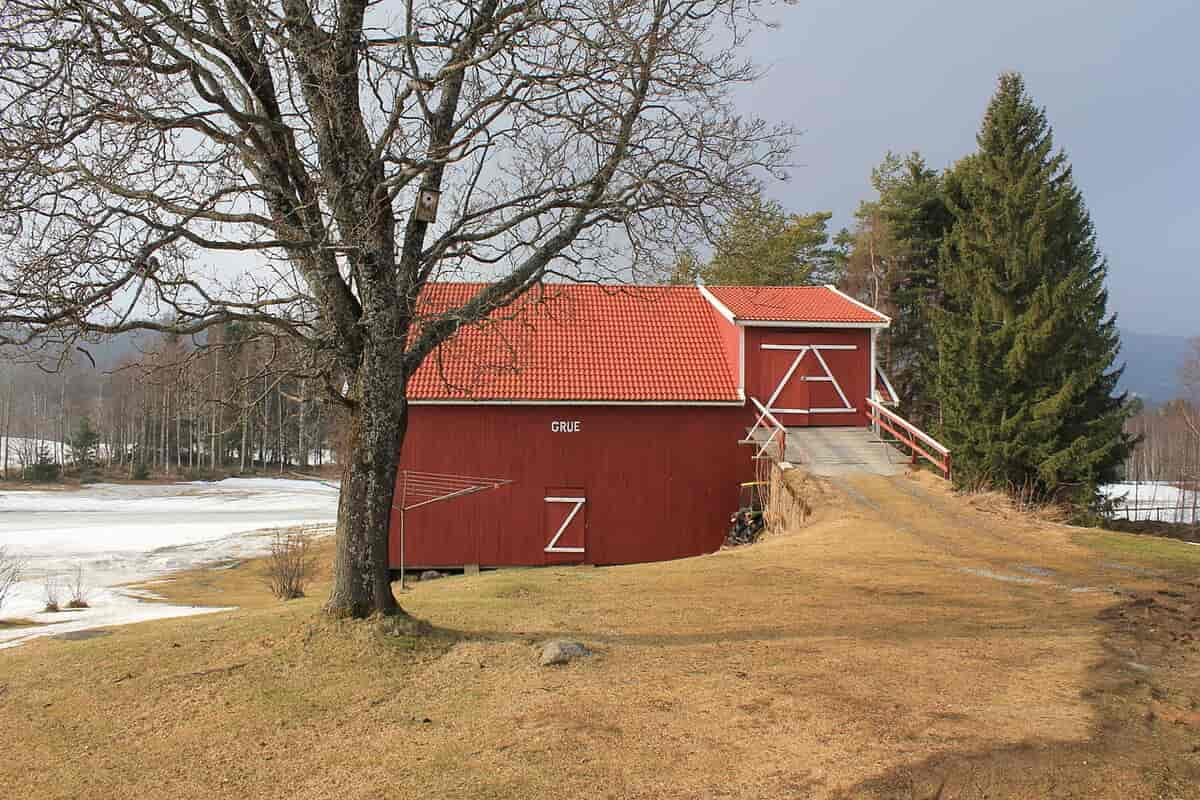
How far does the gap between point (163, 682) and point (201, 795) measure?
215 centimetres

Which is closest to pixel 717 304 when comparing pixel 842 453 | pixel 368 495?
pixel 842 453

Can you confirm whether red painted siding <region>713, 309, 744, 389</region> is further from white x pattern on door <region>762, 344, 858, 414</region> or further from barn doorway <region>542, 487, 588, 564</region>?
barn doorway <region>542, 487, 588, 564</region>

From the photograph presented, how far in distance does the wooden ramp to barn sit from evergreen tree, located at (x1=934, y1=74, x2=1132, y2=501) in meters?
5.09

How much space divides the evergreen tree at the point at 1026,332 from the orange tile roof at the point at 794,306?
5.59 metres

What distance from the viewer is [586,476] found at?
18.9 m

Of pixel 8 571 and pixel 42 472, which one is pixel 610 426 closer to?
pixel 8 571

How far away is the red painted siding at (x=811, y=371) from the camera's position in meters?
19.8

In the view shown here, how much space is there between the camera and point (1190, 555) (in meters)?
11.5


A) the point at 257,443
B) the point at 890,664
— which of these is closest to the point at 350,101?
the point at 890,664

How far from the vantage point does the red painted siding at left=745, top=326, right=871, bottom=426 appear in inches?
779

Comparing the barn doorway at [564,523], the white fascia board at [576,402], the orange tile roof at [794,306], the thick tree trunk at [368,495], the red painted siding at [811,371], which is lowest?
the barn doorway at [564,523]

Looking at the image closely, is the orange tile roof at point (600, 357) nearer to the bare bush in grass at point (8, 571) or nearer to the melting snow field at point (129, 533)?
the melting snow field at point (129, 533)

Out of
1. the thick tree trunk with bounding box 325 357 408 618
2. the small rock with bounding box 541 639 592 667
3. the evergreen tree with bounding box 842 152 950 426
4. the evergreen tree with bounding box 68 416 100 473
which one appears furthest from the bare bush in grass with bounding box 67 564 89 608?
the evergreen tree with bounding box 68 416 100 473

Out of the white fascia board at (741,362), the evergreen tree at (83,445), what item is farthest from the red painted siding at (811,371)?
the evergreen tree at (83,445)
